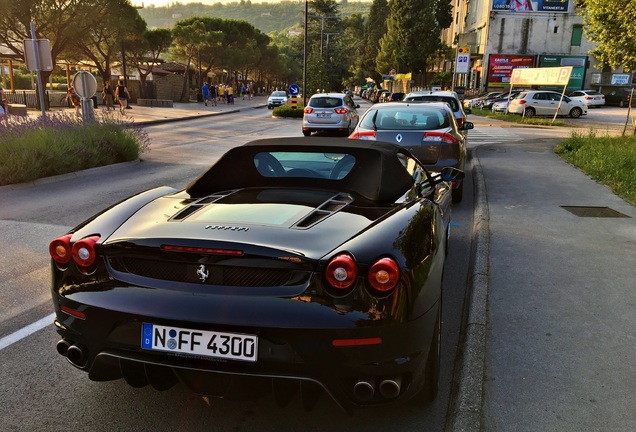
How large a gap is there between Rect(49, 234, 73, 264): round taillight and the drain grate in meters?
6.88

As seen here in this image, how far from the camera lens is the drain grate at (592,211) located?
297 inches

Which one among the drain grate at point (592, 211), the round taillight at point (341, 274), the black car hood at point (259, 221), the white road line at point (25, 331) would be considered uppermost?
the black car hood at point (259, 221)

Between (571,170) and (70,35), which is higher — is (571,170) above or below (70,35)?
below

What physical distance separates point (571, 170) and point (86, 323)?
36.8 ft

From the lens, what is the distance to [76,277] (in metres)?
2.74

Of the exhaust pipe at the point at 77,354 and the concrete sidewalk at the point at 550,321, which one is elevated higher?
the exhaust pipe at the point at 77,354

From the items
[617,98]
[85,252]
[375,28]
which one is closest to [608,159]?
[85,252]

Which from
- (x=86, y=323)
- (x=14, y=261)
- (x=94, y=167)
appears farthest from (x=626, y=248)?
(x=94, y=167)

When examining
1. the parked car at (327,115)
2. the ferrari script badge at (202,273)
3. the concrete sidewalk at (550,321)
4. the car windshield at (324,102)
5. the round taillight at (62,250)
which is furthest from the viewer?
the car windshield at (324,102)

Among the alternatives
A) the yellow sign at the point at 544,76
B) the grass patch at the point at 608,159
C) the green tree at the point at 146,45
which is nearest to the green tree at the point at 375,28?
the green tree at the point at 146,45

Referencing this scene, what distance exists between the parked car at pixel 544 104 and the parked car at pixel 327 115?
15963mm

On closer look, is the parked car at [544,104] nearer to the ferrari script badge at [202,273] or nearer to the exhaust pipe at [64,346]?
the ferrari script badge at [202,273]

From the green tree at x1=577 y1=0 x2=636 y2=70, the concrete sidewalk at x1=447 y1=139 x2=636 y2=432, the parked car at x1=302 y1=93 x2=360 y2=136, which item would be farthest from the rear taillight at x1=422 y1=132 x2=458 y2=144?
the parked car at x1=302 y1=93 x2=360 y2=136

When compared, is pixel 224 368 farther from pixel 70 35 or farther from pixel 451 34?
pixel 451 34
